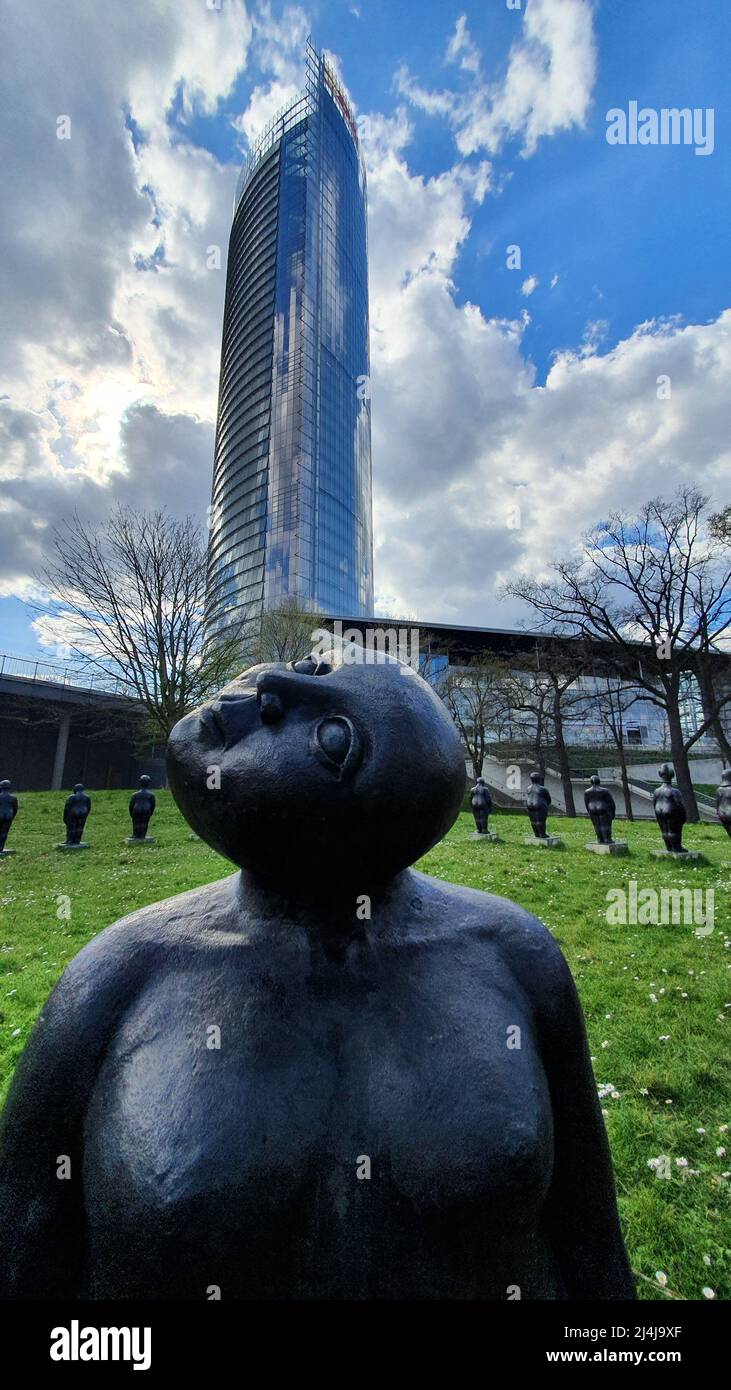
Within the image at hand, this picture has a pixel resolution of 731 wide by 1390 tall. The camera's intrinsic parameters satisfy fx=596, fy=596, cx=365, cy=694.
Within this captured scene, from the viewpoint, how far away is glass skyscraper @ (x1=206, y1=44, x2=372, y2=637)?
2697 inches

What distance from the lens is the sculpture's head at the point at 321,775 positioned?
1.39 m

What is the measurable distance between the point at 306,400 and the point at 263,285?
18.8 meters

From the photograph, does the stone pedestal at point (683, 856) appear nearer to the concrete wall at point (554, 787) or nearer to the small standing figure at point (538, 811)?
the small standing figure at point (538, 811)

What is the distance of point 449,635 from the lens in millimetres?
44031

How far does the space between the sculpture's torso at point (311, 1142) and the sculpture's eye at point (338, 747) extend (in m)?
0.50

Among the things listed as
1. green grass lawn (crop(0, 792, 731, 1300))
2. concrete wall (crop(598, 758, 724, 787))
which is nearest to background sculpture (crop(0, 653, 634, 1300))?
green grass lawn (crop(0, 792, 731, 1300))

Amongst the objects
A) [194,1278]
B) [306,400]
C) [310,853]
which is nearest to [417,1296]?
[194,1278]

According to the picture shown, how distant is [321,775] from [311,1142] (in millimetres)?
767

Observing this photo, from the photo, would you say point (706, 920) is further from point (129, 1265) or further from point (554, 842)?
point (129, 1265)

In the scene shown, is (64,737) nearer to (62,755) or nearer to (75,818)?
(62,755)

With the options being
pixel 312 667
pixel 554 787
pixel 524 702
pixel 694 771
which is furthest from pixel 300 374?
pixel 312 667

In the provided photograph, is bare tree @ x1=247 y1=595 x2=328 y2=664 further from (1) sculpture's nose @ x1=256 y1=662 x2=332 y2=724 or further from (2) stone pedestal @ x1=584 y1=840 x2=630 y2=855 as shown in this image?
(1) sculpture's nose @ x1=256 y1=662 x2=332 y2=724

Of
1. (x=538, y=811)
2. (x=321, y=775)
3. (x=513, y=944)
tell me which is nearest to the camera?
(x=321, y=775)

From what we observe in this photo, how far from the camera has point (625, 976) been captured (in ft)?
20.4
